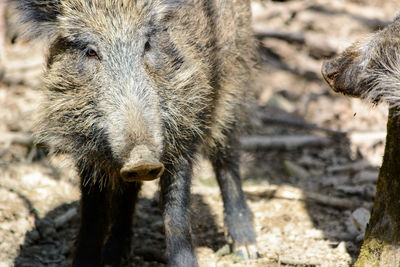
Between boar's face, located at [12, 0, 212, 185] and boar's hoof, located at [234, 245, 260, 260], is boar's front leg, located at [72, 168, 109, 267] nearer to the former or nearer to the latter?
boar's face, located at [12, 0, 212, 185]

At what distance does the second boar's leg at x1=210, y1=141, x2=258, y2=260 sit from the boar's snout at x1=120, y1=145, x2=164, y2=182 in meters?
1.59

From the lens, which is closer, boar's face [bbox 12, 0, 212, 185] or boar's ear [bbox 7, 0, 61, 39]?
boar's face [bbox 12, 0, 212, 185]

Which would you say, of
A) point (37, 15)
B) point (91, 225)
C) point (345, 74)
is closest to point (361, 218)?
point (345, 74)

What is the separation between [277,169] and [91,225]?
7.96 ft

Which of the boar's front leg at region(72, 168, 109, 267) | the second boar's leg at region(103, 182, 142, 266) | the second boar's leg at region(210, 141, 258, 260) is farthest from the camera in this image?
A: the second boar's leg at region(210, 141, 258, 260)

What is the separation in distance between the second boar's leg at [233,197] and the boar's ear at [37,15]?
1.61 metres

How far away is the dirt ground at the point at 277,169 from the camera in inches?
154

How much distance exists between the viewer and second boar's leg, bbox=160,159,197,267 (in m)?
3.26

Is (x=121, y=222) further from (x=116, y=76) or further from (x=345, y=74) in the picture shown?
(x=345, y=74)

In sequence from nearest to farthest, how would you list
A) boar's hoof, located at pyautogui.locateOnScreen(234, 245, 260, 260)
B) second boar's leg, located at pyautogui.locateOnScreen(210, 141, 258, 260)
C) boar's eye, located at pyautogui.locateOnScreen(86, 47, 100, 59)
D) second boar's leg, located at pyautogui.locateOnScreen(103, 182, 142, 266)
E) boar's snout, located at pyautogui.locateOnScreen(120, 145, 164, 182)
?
boar's snout, located at pyautogui.locateOnScreen(120, 145, 164, 182)
boar's eye, located at pyautogui.locateOnScreen(86, 47, 100, 59)
second boar's leg, located at pyautogui.locateOnScreen(103, 182, 142, 266)
boar's hoof, located at pyautogui.locateOnScreen(234, 245, 260, 260)
second boar's leg, located at pyautogui.locateOnScreen(210, 141, 258, 260)

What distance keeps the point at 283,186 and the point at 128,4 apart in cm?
229

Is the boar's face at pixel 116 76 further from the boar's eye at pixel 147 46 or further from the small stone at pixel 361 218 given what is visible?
the small stone at pixel 361 218

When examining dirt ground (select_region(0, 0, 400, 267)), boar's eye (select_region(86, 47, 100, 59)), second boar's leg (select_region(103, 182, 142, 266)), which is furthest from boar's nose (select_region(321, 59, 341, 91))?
second boar's leg (select_region(103, 182, 142, 266))

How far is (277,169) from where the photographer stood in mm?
5477
